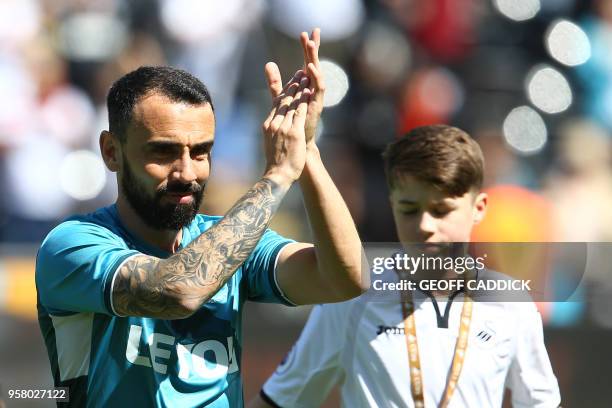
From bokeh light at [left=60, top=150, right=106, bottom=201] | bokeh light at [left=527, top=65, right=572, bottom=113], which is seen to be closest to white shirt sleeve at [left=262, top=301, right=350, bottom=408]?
bokeh light at [left=60, top=150, right=106, bottom=201]

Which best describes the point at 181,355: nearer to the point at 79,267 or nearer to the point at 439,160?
the point at 79,267

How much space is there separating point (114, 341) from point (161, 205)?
1.38ft

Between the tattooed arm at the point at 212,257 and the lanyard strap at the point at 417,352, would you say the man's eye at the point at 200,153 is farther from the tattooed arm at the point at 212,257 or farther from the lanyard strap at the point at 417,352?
the lanyard strap at the point at 417,352

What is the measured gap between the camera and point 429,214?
363 cm

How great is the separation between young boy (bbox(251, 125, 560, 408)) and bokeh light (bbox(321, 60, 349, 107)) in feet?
13.6

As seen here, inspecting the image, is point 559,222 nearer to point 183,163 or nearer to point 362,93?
point 362,93

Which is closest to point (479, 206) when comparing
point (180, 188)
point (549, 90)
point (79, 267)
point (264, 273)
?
point (264, 273)

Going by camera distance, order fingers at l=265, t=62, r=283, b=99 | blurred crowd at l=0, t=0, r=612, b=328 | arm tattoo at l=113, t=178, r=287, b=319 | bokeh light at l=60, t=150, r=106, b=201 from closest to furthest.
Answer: arm tattoo at l=113, t=178, r=287, b=319 < fingers at l=265, t=62, r=283, b=99 < bokeh light at l=60, t=150, r=106, b=201 < blurred crowd at l=0, t=0, r=612, b=328

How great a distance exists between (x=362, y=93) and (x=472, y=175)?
4.29 metres

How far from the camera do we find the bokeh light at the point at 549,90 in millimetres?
8141

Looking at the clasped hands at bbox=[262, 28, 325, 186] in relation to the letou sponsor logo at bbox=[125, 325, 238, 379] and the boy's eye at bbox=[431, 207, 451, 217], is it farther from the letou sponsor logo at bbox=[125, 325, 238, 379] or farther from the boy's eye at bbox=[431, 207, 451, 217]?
the boy's eye at bbox=[431, 207, 451, 217]

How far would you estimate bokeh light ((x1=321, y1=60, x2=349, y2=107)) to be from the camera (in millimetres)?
7934

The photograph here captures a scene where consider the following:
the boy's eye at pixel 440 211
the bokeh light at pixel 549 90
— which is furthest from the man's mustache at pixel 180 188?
the bokeh light at pixel 549 90

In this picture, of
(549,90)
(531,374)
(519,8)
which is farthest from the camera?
(519,8)
